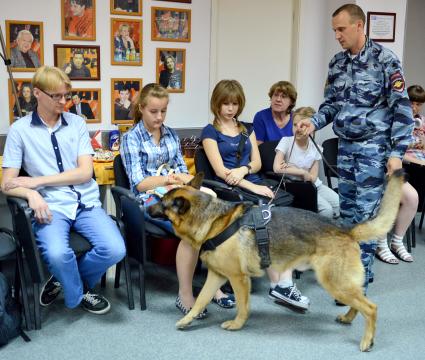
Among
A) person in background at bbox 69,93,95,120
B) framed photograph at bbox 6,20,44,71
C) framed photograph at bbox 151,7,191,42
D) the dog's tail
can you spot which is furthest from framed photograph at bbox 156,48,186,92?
the dog's tail

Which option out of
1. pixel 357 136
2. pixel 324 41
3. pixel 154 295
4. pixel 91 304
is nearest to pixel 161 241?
pixel 154 295

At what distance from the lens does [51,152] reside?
9.66 feet

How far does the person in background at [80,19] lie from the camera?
156 inches

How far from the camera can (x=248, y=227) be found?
276cm

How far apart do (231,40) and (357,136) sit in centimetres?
190

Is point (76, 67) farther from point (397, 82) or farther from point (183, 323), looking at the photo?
point (397, 82)

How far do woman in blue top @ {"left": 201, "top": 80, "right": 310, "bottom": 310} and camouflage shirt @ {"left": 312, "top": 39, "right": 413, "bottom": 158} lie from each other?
0.66 meters

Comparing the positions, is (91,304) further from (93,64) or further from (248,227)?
(93,64)

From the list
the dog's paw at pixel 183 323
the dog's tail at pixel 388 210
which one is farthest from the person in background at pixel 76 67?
the dog's tail at pixel 388 210

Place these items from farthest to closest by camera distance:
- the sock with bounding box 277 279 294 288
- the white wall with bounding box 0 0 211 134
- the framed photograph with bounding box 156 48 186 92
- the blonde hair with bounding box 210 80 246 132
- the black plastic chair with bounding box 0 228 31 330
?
1. the framed photograph with bounding box 156 48 186 92
2. the white wall with bounding box 0 0 211 134
3. the blonde hair with bounding box 210 80 246 132
4. the sock with bounding box 277 279 294 288
5. the black plastic chair with bounding box 0 228 31 330

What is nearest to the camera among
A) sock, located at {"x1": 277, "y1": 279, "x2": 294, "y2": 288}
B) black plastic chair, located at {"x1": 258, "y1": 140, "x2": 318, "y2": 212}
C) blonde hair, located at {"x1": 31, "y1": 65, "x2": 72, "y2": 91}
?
blonde hair, located at {"x1": 31, "y1": 65, "x2": 72, "y2": 91}

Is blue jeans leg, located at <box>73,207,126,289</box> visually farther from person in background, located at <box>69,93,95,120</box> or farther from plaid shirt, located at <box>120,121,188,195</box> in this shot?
person in background, located at <box>69,93,95,120</box>

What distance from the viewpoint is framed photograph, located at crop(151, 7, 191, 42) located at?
4275 millimetres

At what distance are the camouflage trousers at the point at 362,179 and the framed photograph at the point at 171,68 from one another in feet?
5.61
